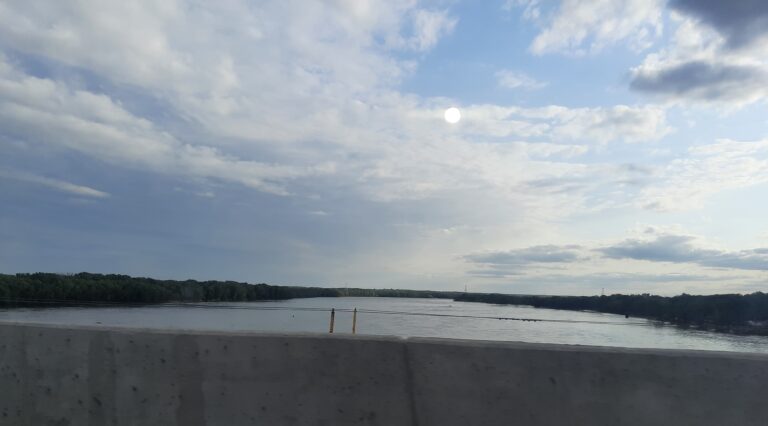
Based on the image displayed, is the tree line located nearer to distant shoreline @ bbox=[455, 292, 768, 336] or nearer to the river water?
the river water

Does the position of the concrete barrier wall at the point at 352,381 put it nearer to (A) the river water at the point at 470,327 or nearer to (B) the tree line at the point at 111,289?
(A) the river water at the point at 470,327

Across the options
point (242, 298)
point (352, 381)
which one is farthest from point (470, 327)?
point (242, 298)

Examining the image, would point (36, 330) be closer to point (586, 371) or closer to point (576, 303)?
point (586, 371)

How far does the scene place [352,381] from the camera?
14.6 feet

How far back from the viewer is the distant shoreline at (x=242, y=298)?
33375 mm

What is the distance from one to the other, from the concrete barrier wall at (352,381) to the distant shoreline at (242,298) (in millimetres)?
21087

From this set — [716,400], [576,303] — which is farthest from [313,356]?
[576,303]

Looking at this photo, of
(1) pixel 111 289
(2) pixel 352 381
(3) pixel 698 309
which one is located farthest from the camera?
(1) pixel 111 289

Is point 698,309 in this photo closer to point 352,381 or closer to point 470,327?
point 470,327

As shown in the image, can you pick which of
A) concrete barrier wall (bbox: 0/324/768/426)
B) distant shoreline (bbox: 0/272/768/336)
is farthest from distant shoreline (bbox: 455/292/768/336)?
concrete barrier wall (bbox: 0/324/768/426)

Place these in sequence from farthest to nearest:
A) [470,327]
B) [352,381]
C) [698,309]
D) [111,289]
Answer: [111,289]
[698,309]
[470,327]
[352,381]

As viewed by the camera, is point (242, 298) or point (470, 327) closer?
point (470, 327)

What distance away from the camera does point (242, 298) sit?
3612 inches

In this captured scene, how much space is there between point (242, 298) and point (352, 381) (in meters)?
90.3
